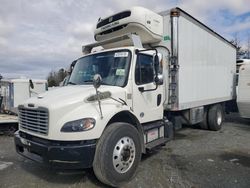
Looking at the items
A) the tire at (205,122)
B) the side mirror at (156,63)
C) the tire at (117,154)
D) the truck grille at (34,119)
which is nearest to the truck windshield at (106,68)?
the side mirror at (156,63)

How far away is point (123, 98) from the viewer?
452cm

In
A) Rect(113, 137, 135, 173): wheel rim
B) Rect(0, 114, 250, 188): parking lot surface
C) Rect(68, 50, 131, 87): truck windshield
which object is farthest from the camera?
Rect(68, 50, 131, 87): truck windshield

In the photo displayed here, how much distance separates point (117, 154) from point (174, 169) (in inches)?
63.6

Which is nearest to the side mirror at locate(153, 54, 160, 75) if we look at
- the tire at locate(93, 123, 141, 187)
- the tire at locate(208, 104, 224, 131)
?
the tire at locate(93, 123, 141, 187)

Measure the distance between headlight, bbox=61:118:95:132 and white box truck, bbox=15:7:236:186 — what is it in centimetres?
2

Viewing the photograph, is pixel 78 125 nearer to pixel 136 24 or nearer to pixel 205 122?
pixel 136 24

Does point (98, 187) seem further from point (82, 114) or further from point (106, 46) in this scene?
point (106, 46)

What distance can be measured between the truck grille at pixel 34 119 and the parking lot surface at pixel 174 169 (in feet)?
2.63

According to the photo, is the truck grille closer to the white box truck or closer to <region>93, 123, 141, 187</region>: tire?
the white box truck

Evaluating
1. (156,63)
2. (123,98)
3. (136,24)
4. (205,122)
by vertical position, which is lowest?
(205,122)

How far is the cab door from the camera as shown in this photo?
15.9ft

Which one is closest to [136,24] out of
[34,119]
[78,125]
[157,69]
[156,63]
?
[156,63]

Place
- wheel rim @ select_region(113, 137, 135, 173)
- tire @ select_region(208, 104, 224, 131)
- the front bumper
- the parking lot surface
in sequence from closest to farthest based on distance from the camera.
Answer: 1. the front bumper
2. wheel rim @ select_region(113, 137, 135, 173)
3. the parking lot surface
4. tire @ select_region(208, 104, 224, 131)

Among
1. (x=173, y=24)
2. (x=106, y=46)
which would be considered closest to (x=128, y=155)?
(x=106, y=46)
